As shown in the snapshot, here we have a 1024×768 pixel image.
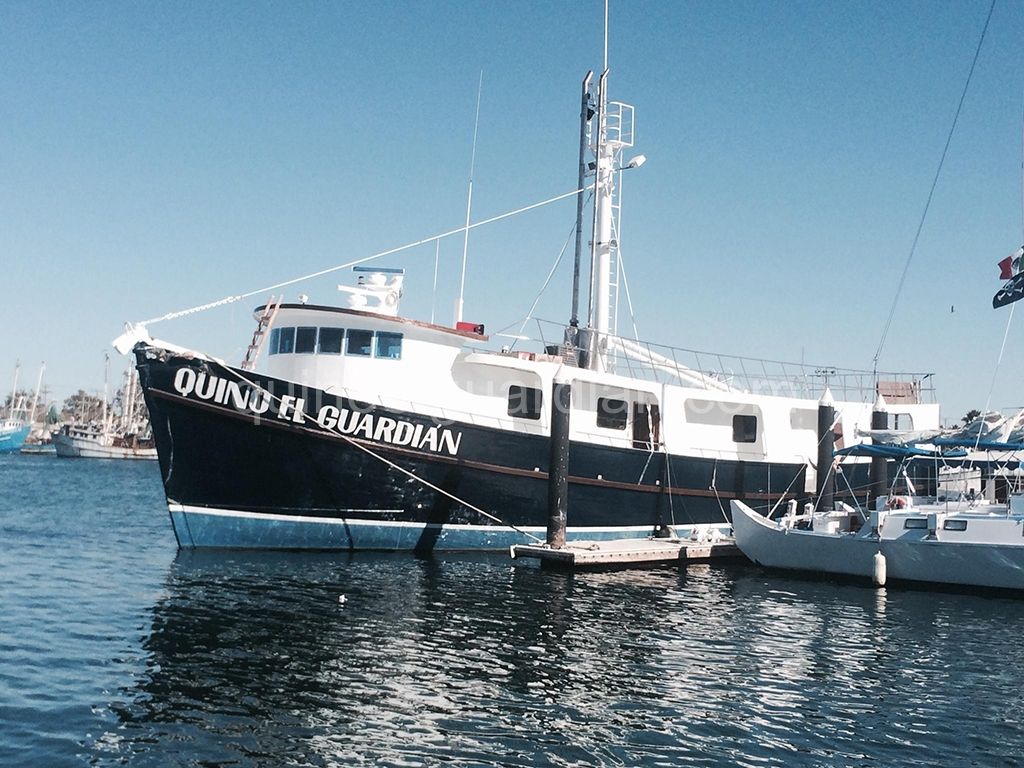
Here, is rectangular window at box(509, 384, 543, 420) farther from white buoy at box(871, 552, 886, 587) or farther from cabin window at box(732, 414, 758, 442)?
white buoy at box(871, 552, 886, 587)

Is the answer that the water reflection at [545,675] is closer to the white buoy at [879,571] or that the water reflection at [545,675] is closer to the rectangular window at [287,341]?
the white buoy at [879,571]

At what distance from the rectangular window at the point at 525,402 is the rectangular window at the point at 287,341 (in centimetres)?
557

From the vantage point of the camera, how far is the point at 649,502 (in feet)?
76.8

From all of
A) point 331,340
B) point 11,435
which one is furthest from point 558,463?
point 11,435

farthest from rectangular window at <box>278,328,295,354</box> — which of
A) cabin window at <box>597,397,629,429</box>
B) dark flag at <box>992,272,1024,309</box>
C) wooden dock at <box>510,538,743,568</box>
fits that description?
dark flag at <box>992,272,1024,309</box>

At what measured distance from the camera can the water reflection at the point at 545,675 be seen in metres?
8.80

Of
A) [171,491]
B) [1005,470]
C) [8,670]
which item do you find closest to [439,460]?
[171,491]

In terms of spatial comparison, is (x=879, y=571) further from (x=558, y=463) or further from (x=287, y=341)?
(x=287, y=341)

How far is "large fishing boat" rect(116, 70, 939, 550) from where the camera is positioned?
1872 centimetres

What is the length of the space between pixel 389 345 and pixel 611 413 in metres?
6.55

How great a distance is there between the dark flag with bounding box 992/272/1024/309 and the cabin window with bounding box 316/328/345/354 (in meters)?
16.9

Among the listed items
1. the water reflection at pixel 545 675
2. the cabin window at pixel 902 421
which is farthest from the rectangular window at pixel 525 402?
the cabin window at pixel 902 421

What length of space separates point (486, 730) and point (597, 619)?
6.05m

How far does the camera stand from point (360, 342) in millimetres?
20859
